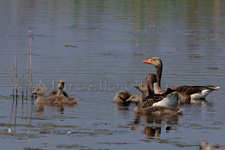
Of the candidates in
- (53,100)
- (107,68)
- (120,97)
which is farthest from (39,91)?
(107,68)

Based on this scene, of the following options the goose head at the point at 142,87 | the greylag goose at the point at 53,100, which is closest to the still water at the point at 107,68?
the greylag goose at the point at 53,100

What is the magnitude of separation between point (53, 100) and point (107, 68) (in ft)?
17.1

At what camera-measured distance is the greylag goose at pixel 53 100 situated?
18125 millimetres

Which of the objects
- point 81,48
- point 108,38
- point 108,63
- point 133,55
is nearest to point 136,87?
point 108,63

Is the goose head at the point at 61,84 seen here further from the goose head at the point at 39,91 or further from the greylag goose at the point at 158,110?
the greylag goose at the point at 158,110

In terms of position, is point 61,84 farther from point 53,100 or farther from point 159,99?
point 159,99

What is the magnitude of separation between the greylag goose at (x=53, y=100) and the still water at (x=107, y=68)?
274 mm

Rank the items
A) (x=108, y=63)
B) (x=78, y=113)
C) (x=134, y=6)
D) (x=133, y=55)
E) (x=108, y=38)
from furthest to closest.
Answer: (x=134, y=6) → (x=108, y=38) → (x=133, y=55) → (x=108, y=63) → (x=78, y=113)

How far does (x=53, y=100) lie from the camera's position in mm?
18625

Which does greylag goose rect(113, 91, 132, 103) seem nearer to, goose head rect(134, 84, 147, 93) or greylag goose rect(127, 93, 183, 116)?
goose head rect(134, 84, 147, 93)

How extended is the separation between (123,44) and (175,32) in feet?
20.0

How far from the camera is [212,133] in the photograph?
554 inches

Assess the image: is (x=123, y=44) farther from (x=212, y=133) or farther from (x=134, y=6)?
(x=134, y=6)

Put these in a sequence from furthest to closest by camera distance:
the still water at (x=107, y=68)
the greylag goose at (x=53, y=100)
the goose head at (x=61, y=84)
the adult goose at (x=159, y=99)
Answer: the goose head at (x=61, y=84), the greylag goose at (x=53, y=100), the adult goose at (x=159, y=99), the still water at (x=107, y=68)
